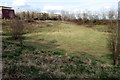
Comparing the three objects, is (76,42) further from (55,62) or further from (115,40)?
(55,62)

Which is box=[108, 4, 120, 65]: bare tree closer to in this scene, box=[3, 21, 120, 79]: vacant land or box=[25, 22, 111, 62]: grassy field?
box=[3, 21, 120, 79]: vacant land


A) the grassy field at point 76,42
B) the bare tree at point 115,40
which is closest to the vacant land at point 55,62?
the grassy field at point 76,42

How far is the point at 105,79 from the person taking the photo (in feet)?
8.95

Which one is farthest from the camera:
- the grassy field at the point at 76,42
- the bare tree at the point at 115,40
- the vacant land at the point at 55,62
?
the grassy field at the point at 76,42

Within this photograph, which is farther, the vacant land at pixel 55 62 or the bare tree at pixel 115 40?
the bare tree at pixel 115 40

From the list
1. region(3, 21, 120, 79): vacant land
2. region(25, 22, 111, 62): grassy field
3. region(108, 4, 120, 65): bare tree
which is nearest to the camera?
region(3, 21, 120, 79): vacant land

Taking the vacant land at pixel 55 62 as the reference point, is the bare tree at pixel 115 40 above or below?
above

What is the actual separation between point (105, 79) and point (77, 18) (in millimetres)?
28368

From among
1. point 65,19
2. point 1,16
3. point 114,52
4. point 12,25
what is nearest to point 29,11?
point 1,16

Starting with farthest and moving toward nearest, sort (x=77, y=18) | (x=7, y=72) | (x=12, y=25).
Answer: (x=77, y=18) → (x=12, y=25) → (x=7, y=72)

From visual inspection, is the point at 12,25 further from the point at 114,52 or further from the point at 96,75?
the point at 96,75

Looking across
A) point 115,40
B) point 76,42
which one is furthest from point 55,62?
point 76,42

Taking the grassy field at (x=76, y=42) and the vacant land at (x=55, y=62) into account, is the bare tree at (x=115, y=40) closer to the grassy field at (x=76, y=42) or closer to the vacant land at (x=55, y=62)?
the vacant land at (x=55, y=62)

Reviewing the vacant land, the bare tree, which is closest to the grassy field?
→ the vacant land
